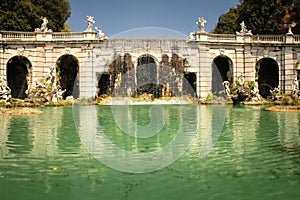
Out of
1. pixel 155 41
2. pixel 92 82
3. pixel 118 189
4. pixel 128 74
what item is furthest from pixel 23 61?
pixel 118 189

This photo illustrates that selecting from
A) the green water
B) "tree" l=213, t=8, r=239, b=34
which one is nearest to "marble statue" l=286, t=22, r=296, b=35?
"tree" l=213, t=8, r=239, b=34

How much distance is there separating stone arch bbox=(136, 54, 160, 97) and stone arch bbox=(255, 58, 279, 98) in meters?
11.7

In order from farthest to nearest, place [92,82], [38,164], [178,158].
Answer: [92,82] → [178,158] → [38,164]

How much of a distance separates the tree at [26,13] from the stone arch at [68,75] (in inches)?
191

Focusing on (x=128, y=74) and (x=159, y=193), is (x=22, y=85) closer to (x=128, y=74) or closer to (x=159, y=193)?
(x=128, y=74)

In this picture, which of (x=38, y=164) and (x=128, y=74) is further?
(x=128, y=74)

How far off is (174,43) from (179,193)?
30.7 metres

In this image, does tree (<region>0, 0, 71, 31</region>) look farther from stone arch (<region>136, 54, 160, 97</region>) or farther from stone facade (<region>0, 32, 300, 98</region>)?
stone arch (<region>136, 54, 160, 97</region>)

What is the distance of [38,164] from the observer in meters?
6.82

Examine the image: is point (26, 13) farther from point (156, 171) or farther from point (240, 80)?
point (156, 171)

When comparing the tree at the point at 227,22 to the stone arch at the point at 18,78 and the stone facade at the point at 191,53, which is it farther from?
the stone arch at the point at 18,78

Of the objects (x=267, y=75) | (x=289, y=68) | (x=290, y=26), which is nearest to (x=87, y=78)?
(x=267, y=75)

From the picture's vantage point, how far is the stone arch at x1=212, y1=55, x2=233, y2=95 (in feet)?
109

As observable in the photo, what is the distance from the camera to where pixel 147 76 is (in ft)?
117
